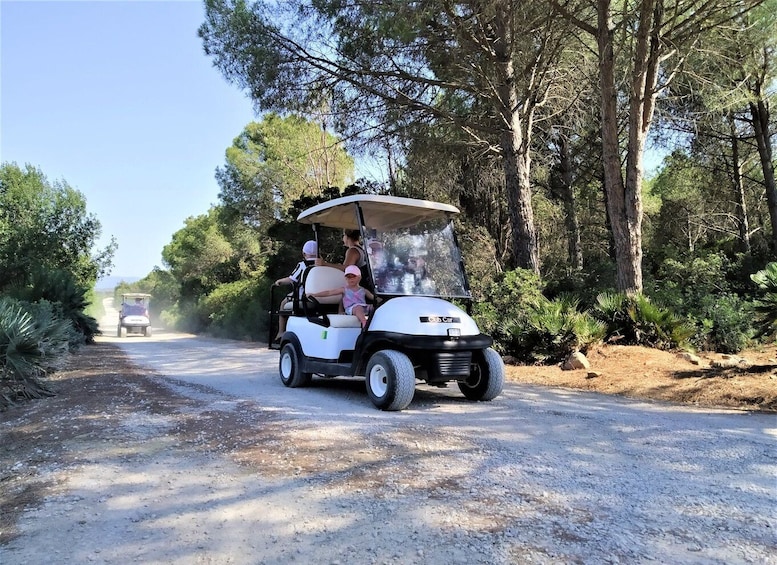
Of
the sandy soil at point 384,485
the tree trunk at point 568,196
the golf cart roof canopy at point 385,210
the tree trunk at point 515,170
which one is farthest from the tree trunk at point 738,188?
the golf cart roof canopy at point 385,210

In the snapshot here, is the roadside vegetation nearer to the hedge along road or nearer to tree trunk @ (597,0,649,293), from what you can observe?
the hedge along road

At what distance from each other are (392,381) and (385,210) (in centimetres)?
223

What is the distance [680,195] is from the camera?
2639cm

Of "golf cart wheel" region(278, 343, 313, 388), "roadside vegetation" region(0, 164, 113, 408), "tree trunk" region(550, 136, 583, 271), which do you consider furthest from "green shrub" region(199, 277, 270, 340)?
"golf cart wheel" region(278, 343, 313, 388)

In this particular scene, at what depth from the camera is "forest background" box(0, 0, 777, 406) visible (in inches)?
448

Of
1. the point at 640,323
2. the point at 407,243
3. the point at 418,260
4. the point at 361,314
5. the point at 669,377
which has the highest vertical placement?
the point at 407,243

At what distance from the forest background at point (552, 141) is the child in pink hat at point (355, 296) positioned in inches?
171

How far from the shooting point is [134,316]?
3017 cm

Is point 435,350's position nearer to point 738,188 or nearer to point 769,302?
point 769,302

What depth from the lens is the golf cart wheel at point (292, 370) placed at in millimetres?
7681

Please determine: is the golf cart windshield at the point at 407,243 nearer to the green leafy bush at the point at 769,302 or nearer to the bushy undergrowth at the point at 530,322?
the bushy undergrowth at the point at 530,322

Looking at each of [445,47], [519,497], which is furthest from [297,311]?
[445,47]

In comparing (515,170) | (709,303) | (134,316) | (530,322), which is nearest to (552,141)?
(515,170)

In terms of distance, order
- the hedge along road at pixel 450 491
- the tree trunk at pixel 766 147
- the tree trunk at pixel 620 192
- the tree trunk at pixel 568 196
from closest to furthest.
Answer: the hedge along road at pixel 450 491, the tree trunk at pixel 620 192, the tree trunk at pixel 766 147, the tree trunk at pixel 568 196
